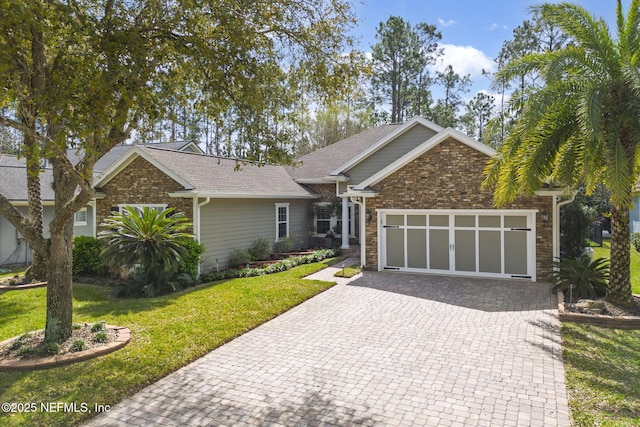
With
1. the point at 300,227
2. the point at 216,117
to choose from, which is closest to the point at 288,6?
the point at 216,117

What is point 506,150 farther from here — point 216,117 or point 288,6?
point 216,117

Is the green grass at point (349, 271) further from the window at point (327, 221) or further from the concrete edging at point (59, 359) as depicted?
the concrete edging at point (59, 359)

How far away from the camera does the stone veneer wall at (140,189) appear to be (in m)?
14.5

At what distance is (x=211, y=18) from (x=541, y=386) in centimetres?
806

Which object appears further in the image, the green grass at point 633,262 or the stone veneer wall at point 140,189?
the stone veneer wall at point 140,189

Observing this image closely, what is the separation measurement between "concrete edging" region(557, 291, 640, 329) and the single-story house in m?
3.85

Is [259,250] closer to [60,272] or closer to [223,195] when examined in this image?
[223,195]

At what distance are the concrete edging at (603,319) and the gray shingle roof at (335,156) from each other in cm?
1368

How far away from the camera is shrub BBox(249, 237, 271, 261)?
1678 cm

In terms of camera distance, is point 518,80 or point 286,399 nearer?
point 286,399

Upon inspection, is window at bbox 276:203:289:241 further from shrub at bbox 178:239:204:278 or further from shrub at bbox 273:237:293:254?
shrub at bbox 178:239:204:278

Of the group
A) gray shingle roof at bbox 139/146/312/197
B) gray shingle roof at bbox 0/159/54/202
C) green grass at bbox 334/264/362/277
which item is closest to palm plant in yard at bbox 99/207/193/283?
gray shingle roof at bbox 139/146/312/197

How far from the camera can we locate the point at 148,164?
14977mm

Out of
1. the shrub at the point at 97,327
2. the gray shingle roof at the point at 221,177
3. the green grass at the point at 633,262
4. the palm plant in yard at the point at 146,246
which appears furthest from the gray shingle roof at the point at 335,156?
the shrub at the point at 97,327
